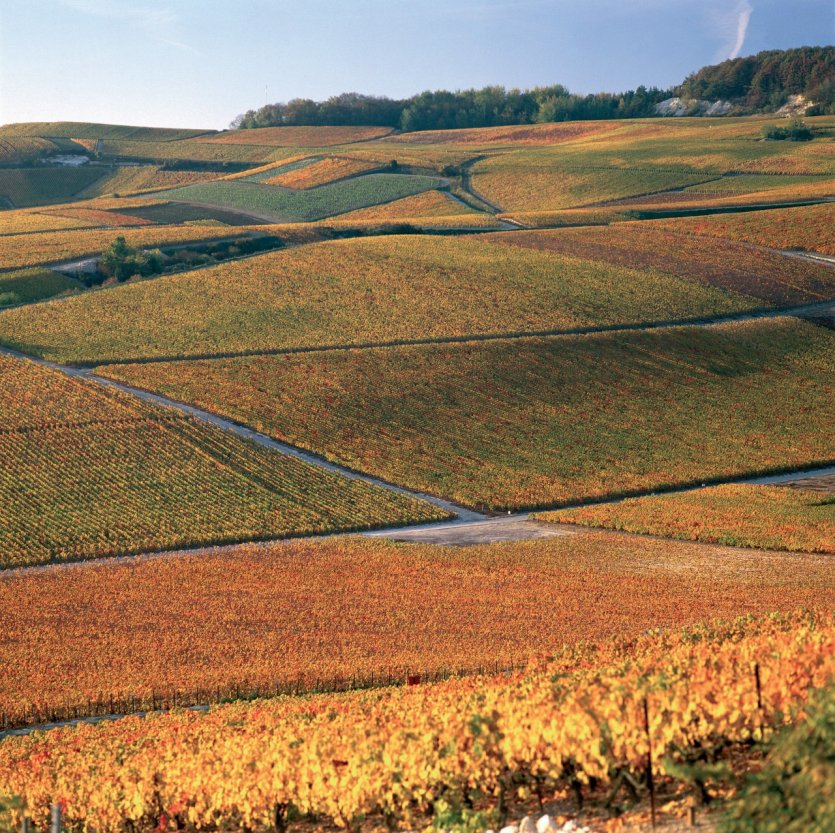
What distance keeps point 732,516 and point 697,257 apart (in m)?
61.3

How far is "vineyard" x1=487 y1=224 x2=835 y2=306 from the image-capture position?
104 meters

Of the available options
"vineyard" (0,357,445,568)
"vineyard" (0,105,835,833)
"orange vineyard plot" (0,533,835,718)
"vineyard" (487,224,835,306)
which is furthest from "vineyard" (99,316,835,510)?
"orange vineyard plot" (0,533,835,718)

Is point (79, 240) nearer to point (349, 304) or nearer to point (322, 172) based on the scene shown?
point (349, 304)

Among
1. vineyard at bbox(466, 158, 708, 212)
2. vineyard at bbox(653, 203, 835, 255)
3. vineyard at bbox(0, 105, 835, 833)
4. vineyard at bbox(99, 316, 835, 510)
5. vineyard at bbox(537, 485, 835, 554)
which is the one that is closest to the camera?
vineyard at bbox(0, 105, 835, 833)

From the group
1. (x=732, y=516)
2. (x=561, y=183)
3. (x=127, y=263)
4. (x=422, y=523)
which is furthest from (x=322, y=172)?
(x=732, y=516)

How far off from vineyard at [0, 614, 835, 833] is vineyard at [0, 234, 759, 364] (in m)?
66.1

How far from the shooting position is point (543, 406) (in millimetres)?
77125

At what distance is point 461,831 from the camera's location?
14.3 meters

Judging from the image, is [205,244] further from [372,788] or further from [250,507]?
[372,788]

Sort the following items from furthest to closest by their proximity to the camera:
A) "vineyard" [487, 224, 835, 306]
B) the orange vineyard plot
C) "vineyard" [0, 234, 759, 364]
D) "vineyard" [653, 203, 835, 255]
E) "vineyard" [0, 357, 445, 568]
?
"vineyard" [653, 203, 835, 255], "vineyard" [487, 224, 835, 306], "vineyard" [0, 234, 759, 364], "vineyard" [0, 357, 445, 568], the orange vineyard plot

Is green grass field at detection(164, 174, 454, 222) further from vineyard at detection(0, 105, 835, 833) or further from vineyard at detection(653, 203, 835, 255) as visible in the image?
vineyard at detection(653, 203, 835, 255)

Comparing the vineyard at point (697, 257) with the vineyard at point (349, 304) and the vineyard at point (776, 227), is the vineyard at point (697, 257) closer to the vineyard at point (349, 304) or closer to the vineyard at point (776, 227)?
the vineyard at point (776, 227)

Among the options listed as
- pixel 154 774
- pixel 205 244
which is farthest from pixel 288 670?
pixel 205 244

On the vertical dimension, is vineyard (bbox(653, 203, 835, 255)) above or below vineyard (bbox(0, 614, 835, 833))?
above
